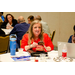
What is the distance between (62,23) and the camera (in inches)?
245

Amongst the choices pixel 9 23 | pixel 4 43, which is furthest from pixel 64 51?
pixel 9 23

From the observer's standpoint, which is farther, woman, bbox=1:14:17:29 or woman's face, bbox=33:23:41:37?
woman, bbox=1:14:17:29

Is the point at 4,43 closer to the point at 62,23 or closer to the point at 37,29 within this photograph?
the point at 37,29

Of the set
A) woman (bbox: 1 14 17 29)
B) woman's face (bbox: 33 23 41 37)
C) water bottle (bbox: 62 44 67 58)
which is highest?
woman (bbox: 1 14 17 29)

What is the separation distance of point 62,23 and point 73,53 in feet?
14.5

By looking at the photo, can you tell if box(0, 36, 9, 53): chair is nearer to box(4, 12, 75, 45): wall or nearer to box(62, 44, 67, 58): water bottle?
box(62, 44, 67, 58): water bottle

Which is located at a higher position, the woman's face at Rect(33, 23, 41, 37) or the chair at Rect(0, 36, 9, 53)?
the woman's face at Rect(33, 23, 41, 37)

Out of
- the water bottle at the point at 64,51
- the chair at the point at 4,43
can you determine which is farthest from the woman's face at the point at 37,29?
the water bottle at the point at 64,51

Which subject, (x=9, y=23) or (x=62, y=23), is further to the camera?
(x=62, y=23)

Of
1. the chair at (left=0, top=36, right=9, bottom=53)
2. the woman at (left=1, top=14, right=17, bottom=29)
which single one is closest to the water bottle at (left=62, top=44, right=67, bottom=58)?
the chair at (left=0, top=36, right=9, bottom=53)

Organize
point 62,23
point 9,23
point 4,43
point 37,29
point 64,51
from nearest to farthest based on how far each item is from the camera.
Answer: point 64,51 < point 37,29 < point 4,43 < point 9,23 < point 62,23

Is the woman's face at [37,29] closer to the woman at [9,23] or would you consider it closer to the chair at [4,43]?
the chair at [4,43]
